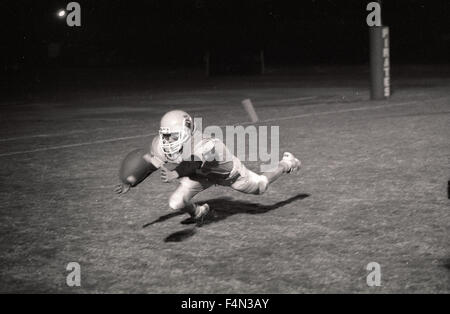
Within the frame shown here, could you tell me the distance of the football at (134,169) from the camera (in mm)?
5445

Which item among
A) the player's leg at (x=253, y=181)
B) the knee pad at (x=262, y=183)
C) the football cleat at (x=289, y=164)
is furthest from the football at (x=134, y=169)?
the football cleat at (x=289, y=164)

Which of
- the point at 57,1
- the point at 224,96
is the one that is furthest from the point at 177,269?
the point at 57,1

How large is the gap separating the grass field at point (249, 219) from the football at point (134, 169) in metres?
0.59

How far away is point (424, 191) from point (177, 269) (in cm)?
350

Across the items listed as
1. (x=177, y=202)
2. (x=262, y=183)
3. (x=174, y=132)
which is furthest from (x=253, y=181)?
(x=174, y=132)

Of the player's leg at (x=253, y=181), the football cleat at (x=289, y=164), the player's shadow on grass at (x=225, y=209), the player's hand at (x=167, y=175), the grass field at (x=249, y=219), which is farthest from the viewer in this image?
the football cleat at (x=289, y=164)

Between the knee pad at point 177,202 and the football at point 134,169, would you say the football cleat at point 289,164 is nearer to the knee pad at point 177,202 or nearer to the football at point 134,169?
the knee pad at point 177,202

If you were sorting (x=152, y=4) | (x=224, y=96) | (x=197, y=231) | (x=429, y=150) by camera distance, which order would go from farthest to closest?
(x=152, y=4) → (x=224, y=96) → (x=429, y=150) → (x=197, y=231)

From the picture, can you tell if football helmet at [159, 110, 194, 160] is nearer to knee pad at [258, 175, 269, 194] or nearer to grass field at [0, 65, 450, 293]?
grass field at [0, 65, 450, 293]

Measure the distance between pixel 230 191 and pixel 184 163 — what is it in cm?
225

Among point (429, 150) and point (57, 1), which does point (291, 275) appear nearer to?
point (429, 150)

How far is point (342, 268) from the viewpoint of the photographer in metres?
4.79

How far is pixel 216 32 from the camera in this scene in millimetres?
41812

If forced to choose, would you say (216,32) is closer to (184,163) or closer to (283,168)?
(283,168)
